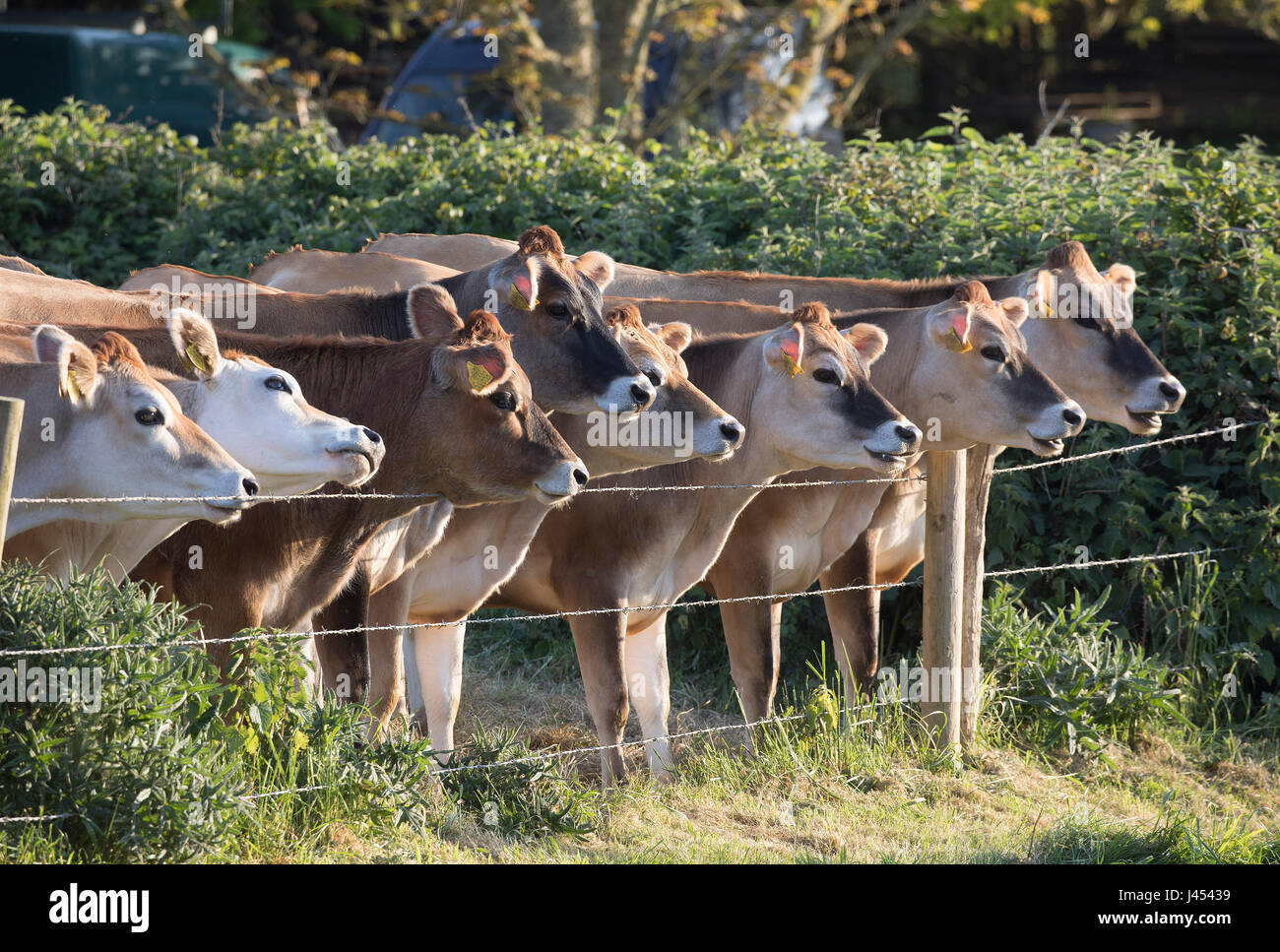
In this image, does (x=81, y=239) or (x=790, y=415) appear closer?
(x=790, y=415)

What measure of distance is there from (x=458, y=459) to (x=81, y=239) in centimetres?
635

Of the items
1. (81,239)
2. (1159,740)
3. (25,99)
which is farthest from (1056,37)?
(1159,740)

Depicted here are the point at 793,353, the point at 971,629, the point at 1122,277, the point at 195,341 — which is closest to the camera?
the point at 195,341

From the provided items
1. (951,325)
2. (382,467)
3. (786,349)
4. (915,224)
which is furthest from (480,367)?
(915,224)

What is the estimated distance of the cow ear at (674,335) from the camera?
246 inches

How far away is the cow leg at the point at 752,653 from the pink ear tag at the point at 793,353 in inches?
42.6

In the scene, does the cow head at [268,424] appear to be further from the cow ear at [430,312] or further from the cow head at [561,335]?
the cow head at [561,335]

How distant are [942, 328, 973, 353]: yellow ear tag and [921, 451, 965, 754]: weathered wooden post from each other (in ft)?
1.43

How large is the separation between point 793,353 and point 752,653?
4.41 ft

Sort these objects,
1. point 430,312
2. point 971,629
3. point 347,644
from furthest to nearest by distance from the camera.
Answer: point 971,629 → point 430,312 → point 347,644

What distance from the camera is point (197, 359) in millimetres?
4879

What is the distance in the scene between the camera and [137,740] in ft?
14.0

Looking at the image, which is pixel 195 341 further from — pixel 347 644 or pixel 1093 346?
pixel 1093 346

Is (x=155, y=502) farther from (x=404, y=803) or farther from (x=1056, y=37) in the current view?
(x=1056, y=37)
